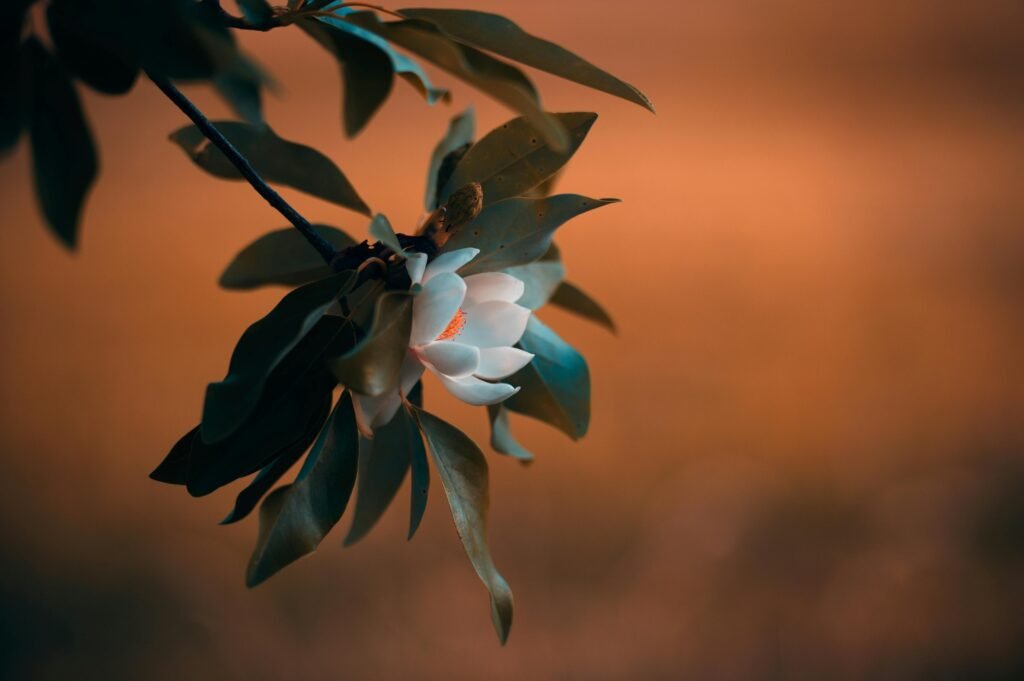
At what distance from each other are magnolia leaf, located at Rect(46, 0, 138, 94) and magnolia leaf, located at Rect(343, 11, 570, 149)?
0.29ft

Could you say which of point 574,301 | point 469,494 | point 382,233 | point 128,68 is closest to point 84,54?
point 128,68

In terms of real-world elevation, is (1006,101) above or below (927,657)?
above

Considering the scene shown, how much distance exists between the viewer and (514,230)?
402mm

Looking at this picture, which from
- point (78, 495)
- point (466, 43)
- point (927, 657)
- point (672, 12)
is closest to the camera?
point (466, 43)

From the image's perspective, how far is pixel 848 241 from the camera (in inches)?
56.2

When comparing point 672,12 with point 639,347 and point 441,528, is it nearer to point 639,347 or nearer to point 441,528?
point 639,347

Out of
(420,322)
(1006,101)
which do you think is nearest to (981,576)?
(1006,101)

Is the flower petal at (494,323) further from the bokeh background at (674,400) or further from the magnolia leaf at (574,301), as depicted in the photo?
the bokeh background at (674,400)

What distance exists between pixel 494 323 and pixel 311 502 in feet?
0.36

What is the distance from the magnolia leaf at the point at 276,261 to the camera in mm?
493

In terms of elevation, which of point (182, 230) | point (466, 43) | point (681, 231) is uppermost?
point (466, 43)

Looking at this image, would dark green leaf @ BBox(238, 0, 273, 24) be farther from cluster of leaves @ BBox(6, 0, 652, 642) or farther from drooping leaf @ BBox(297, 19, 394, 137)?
drooping leaf @ BBox(297, 19, 394, 137)

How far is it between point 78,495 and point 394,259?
114 centimetres

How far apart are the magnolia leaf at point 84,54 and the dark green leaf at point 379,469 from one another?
0.26 metres
